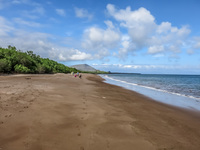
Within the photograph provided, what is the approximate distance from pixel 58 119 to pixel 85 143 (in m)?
2.16

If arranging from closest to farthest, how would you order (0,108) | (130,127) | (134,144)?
(134,144)
(130,127)
(0,108)

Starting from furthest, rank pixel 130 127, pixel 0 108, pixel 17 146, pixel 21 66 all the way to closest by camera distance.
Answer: pixel 21 66 → pixel 0 108 → pixel 130 127 → pixel 17 146

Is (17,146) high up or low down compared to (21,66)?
down

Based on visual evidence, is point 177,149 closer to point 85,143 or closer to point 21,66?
point 85,143

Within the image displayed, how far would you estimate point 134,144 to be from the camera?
A: 12.8ft

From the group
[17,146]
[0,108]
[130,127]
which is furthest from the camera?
[0,108]

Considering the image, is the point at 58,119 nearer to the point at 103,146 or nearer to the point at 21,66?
the point at 103,146

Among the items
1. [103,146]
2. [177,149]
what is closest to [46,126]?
[103,146]

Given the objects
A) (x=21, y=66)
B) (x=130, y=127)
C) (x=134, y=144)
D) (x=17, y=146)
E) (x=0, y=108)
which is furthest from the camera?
(x=21, y=66)

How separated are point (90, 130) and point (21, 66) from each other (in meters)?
50.1

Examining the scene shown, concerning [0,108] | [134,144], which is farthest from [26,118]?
[134,144]

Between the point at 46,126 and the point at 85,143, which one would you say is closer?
the point at 85,143

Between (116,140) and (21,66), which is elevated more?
(21,66)

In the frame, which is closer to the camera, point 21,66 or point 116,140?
point 116,140
